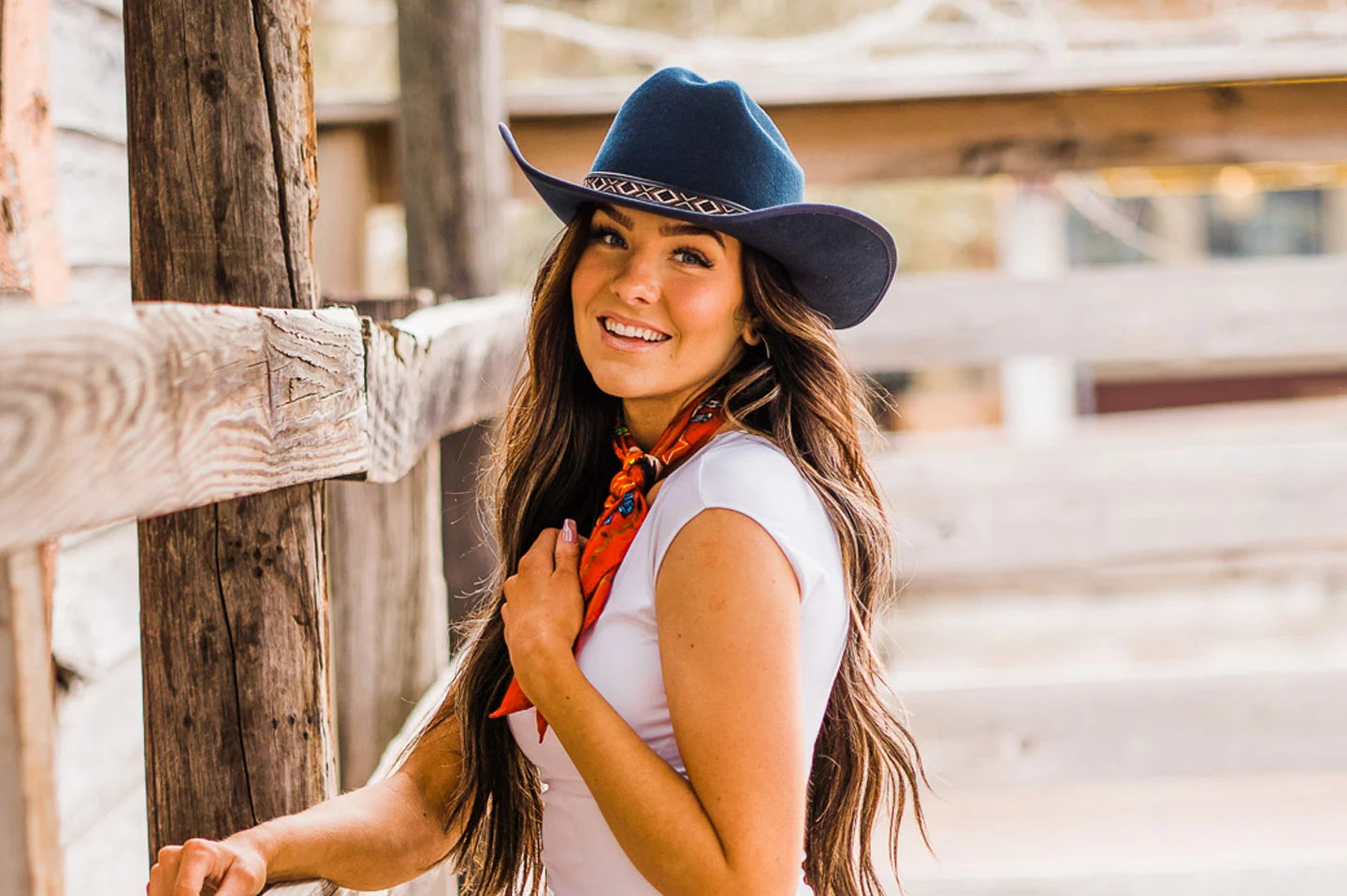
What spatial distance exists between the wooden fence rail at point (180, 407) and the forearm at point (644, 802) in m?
0.34

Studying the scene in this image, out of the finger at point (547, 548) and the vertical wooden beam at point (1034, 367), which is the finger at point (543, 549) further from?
the vertical wooden beam at point (1034, 367)

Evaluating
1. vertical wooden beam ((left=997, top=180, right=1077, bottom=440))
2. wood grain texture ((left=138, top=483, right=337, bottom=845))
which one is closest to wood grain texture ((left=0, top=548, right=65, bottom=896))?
wood grain texture ((left=138, top=483, right=337, bottom=845))

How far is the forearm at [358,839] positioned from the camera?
4.06 ft

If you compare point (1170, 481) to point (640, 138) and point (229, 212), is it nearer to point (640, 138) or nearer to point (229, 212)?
point (640, 138)

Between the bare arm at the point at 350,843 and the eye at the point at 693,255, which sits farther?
the eye at the point at 693,255

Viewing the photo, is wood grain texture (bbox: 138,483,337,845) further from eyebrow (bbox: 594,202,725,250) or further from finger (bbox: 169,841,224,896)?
eyebrow (bbox: 594,202,725,250)

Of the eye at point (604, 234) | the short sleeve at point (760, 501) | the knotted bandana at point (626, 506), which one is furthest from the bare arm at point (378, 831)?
the eye at point (604, 234)

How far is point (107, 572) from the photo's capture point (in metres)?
2.42

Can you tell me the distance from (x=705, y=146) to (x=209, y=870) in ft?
2.83

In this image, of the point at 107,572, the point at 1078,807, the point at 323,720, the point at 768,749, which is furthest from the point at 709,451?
the point at 1078,807

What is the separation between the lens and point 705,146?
1422 mm

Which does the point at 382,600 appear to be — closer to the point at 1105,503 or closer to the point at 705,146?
the point at 705,146

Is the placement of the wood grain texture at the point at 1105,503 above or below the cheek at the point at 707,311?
below

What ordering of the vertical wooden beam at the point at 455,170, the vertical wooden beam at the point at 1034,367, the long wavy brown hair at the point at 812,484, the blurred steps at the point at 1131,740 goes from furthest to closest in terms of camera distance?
the vertical wooden beam at the point at 1034,367, the blurred steps at the point at 1131,740, the vertical wooden beam at the point at 455,170, the long wavy brown hair at the point at 812,484
